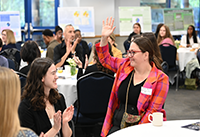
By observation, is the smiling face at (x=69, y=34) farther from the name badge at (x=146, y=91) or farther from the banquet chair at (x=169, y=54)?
the name badge at (x=146, y=91)

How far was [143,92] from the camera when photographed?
2.29m

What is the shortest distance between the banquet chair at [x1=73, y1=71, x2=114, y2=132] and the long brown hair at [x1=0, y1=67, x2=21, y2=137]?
5.90 feet

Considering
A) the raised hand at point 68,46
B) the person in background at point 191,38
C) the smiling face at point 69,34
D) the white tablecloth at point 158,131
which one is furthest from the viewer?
the person in background at point 191,38

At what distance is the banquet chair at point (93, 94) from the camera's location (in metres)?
3.01

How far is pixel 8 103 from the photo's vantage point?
3.80 ft

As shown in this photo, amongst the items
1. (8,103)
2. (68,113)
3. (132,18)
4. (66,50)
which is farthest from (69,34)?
(132,18)

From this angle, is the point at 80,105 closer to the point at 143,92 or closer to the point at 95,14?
the point at 143,92

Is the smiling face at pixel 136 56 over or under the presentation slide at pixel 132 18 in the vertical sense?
under

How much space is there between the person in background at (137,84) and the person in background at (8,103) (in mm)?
1302

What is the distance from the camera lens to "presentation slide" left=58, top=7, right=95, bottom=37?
905 cm

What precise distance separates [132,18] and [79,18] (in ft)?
6.03

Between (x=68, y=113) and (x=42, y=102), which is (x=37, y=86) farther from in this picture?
(x=68, y=113)

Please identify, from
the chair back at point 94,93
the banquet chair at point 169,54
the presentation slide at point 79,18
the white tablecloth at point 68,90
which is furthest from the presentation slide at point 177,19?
the chair back at point 94,93

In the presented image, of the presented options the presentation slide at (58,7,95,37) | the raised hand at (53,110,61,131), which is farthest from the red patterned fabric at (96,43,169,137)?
the presentation slide at (58,7,95,37)
